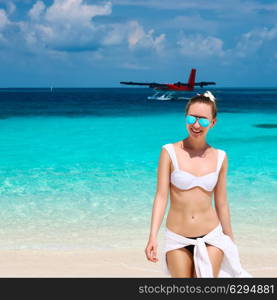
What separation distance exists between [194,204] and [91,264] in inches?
118

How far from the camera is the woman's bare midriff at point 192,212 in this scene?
2859mm

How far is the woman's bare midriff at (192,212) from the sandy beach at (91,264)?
241 centimetres

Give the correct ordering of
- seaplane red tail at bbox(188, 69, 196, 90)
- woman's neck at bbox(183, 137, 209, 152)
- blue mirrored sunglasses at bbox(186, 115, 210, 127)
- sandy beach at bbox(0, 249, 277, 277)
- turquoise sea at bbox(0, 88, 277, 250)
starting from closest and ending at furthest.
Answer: blue mirrored sunglasses at bbox(186, 115, 210, 127) → woman's neck at bbox(183, 137, 209, 152) → sandy beach at bbox(0, 249, 277, 277) → turquoise sea at bbox(0, 88, 277, 250) → seaplane red tail at bbox(188, 69, 196, 90)

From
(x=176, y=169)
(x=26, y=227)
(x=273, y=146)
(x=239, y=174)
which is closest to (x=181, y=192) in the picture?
(x=176, y=169)

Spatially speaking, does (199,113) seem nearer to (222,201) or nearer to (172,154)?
(172,154)

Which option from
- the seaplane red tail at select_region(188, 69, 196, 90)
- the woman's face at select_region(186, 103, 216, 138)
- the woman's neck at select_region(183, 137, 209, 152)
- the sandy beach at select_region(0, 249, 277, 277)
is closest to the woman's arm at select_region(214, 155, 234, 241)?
the woman's neck at select_region(183, 137, 209, 152)

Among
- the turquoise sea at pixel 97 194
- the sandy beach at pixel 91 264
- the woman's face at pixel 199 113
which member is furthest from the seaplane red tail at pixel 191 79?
the woman's face at pixel 199 113

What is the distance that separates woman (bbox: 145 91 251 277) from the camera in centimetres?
281

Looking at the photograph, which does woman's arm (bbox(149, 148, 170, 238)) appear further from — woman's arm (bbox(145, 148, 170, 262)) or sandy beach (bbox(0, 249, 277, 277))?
sandy beach (bbox(0, 249, 277, 277))

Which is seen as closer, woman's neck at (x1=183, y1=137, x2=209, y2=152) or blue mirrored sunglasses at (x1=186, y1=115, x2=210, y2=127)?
blue mirrored sunglasses at (x1=186, y1=115, x2=210, y2=127)

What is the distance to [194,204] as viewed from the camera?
2865 millimetres

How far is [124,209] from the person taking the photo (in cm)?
838
